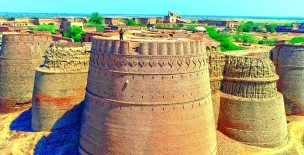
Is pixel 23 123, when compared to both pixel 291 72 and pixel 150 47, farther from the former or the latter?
pixel 291 72

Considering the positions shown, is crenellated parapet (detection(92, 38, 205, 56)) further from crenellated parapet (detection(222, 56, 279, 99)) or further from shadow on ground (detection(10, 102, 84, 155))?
crenellated parapet (detection(222, 56, 279, 99))

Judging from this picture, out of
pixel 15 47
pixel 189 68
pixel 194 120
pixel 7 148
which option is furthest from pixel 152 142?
pixel 15 47

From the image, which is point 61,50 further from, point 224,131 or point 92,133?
point 224,131

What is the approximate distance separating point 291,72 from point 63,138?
1717cm

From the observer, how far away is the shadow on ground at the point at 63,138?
1838 cm

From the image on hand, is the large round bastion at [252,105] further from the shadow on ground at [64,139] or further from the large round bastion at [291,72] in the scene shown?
the shadow on ground at [64,139]

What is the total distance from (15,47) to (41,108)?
7121 millimetres

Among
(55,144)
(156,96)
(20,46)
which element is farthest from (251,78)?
(20,46)

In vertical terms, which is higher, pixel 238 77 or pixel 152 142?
pixel 238 77

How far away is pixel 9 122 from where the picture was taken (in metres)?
23.8

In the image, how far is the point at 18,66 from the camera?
25.2m

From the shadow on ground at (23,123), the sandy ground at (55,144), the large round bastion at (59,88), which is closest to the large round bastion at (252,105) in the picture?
the sandy ground at (55,144)

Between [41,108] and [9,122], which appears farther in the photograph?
[9,122]

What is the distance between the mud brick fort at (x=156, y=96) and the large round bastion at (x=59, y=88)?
0.19 feet
